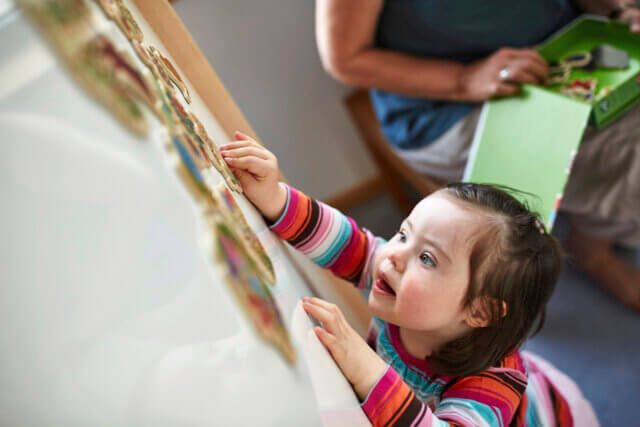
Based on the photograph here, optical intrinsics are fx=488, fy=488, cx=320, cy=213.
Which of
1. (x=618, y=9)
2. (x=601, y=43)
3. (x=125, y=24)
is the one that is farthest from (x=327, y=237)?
(x=618, y=9)

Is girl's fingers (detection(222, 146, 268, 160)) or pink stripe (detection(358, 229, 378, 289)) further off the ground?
girl's fingers (detection(222, 146, 268, 160))

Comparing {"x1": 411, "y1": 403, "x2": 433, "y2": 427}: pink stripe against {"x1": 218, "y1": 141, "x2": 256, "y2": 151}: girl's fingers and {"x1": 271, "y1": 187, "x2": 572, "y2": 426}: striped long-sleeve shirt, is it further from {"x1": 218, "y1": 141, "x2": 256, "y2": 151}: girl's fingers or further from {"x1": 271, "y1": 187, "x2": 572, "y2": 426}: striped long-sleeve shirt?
{"x1": 218, "y1": 141, "x2": 256, "y2": 151}: girl's fingers

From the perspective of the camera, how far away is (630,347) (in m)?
1.12

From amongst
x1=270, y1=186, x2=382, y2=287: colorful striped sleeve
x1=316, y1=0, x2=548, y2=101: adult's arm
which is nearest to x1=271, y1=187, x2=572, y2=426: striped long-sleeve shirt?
x1=270, y1=186, x2=382, y2=287: colorful striped sleeve

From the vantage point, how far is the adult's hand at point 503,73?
2.77ft

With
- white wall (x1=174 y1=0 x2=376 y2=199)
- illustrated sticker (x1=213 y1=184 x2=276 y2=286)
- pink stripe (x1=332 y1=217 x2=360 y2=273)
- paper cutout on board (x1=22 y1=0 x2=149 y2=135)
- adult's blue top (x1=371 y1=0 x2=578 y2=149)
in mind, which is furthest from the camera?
white wall (x1=174 y1=0 x2=376 y2=199)

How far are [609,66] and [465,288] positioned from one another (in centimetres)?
54

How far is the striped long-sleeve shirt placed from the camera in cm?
45

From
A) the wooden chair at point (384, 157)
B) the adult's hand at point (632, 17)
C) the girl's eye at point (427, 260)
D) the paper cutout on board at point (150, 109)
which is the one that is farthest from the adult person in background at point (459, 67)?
the paper cutout on board at point (150, 109)

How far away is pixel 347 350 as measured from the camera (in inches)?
16.5

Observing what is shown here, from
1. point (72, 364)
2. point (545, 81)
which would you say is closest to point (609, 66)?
point (545, 81)

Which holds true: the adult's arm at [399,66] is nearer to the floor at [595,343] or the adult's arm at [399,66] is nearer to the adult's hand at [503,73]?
the adult's hand at [503,73]

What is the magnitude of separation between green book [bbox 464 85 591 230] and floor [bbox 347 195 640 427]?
23.4 inches

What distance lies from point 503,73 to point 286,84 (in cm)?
67
